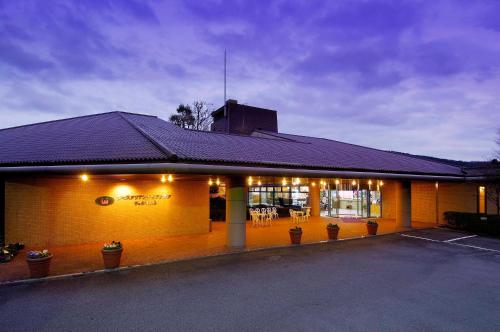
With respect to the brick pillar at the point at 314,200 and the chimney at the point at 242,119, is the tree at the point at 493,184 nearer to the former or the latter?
the brick pillar at the point at 314,200

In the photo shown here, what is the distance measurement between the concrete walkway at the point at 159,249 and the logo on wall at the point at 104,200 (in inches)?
72.1

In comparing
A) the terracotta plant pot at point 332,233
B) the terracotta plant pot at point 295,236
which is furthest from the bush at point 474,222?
the terracotta plant pot at point 295,236

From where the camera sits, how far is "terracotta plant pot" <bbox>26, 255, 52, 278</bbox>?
8.49 m

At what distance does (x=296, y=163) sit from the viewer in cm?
1253

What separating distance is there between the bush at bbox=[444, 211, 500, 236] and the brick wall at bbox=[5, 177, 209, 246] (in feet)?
51.4

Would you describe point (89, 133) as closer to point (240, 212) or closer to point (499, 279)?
point (240, 212)

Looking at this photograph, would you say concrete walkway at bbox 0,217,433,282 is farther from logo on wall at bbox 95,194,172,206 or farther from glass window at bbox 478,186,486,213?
glass window at bbox 478,186,486,213

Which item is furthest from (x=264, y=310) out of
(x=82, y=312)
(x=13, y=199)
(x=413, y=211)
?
(x=413, y=211)

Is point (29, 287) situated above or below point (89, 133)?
below

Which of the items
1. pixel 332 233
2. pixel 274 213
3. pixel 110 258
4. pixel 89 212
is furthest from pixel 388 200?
pixel 110 258

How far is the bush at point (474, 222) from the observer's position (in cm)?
1652

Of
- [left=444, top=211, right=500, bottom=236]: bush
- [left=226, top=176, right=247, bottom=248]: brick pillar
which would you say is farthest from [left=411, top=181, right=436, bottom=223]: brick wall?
[left=226, top=176, right=247, bottom=248]: brick pillar

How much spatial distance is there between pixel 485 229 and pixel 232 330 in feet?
57.7

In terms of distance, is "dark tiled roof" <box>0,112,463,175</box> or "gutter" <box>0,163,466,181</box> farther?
"dark tiled roof" <box>0,112,463,175</box>
